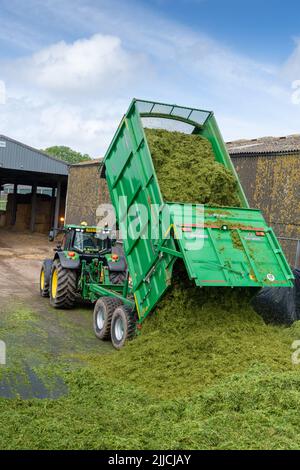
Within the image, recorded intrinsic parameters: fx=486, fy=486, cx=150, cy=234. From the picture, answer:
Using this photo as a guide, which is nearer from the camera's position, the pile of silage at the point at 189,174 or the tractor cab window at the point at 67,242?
the pile of silage at the point at 189,174

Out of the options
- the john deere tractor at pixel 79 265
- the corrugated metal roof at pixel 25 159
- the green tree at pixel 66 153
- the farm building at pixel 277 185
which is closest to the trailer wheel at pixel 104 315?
the john deere tractor at pixel 79 265

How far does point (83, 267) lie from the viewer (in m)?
10.9

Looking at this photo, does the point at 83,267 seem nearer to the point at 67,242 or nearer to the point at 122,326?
the point at 67,242

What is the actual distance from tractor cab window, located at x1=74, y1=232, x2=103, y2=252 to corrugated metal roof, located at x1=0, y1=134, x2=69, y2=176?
15.1m

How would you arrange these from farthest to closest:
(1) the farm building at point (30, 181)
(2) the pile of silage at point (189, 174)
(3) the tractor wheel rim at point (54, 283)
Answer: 1. (1) the farm building at point (30, 181)
2. (3) the tractor wheel rim at point (54, 283)
3. (2) the pile of silage at point (189, 174)

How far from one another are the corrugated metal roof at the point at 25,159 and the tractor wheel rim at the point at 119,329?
1874cm

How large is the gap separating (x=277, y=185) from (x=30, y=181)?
939 inches

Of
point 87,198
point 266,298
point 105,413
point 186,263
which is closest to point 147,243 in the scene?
point 186,263

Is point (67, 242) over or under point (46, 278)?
over

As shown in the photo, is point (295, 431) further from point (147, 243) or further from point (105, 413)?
point (147, 243)

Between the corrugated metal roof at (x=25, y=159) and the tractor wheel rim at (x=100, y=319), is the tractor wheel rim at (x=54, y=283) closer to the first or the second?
the tractor wheel rim at (x=100, y=319)

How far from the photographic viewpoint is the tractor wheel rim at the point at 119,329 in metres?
8.06

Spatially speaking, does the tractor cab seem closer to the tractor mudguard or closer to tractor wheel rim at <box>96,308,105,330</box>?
the tractor mudguard

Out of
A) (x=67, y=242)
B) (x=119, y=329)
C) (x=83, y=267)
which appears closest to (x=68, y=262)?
(x=83, y=267)
